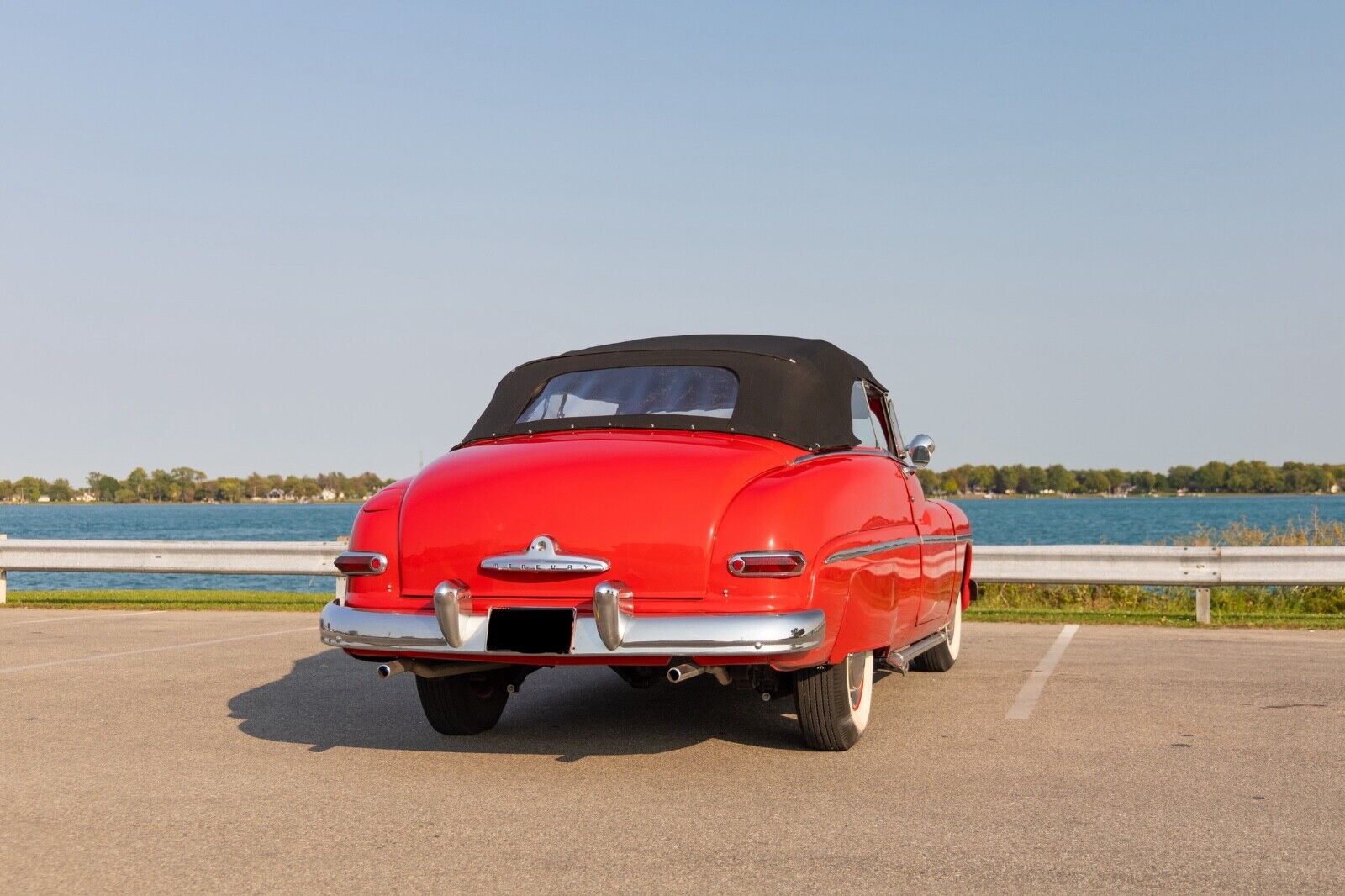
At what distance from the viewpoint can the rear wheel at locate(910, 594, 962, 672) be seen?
799cm

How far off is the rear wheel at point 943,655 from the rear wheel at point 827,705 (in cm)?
251

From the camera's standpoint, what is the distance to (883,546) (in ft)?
18.3

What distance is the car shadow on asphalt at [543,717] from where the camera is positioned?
5.73m

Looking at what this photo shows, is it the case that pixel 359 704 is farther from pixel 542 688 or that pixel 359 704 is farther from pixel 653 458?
pixel 653 458

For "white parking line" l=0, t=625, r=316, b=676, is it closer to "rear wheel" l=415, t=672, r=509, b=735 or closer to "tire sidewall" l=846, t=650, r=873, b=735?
"rear wheel" l=415, t=672, r=509, b=735

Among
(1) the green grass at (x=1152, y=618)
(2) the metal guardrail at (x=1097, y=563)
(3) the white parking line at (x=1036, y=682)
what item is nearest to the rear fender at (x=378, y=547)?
(3) the white parking line at (x=1036, y=682)

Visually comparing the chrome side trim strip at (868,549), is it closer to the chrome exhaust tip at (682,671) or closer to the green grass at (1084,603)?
the chrome exhaust tip at (682,671)

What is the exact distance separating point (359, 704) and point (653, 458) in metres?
2.72

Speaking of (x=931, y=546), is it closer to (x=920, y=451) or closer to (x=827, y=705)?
(x=920, y=451)

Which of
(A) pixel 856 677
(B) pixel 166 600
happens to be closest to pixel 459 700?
(A) pixel 856 677

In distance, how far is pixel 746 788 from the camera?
479cm

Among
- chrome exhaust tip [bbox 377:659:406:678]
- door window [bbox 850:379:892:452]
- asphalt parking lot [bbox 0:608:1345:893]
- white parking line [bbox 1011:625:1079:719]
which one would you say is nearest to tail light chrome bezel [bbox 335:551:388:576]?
chrome exhaust tip [bbox 377:659:406:678]

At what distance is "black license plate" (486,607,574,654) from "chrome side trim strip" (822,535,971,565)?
1029 mm

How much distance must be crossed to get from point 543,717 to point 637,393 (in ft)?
5.84
